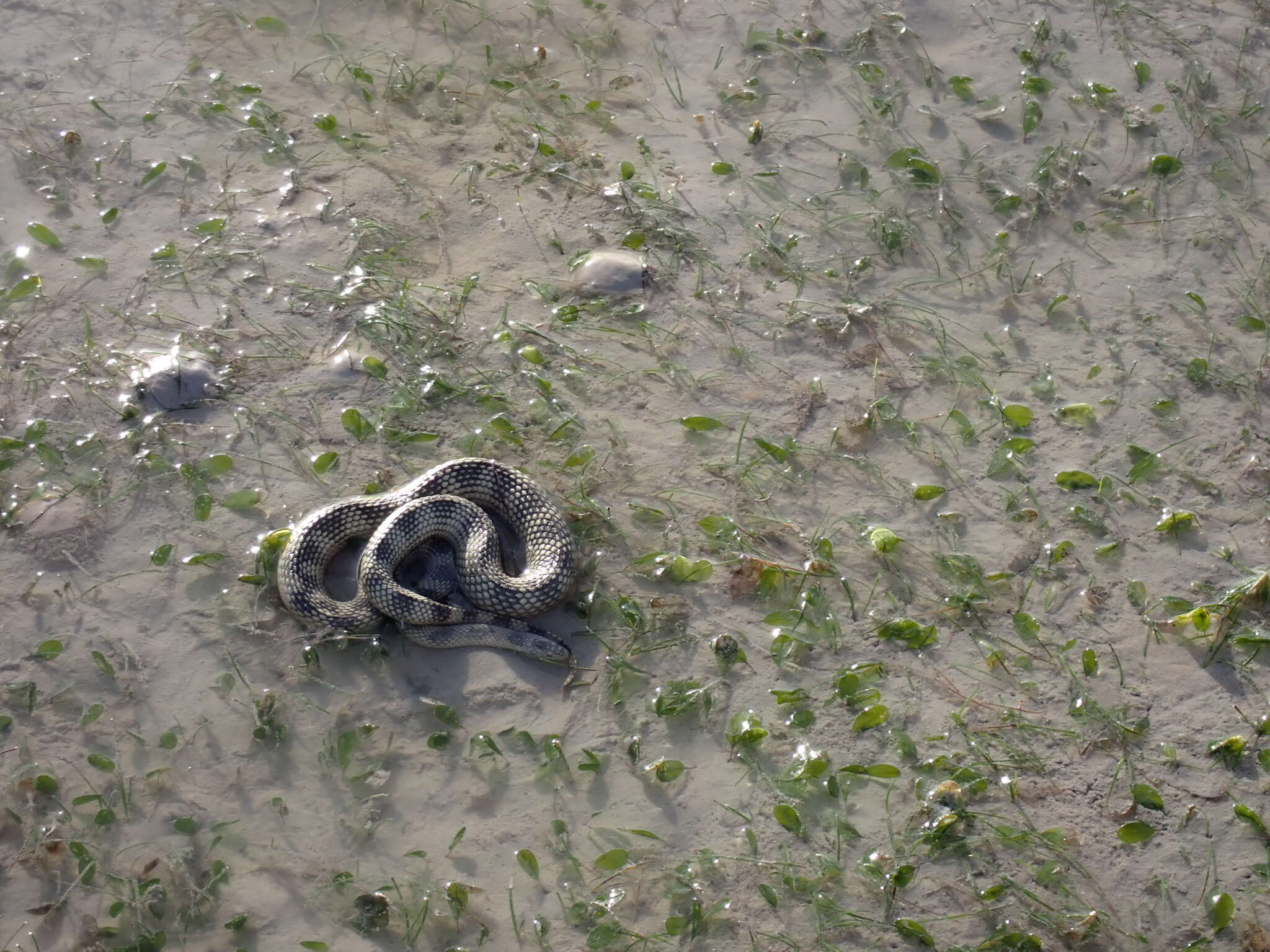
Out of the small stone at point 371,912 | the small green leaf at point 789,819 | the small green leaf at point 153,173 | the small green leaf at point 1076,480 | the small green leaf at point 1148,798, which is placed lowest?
the small stone at point 371,912

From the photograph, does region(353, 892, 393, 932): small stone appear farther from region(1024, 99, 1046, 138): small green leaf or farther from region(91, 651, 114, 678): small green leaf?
→ region(1024, 99, 1046, 138): small green leaf

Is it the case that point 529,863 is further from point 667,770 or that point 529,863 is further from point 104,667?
point 104,667

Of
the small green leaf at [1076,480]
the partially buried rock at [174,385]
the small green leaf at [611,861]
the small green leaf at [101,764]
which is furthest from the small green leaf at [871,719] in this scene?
the partially buried rock at [174,385]

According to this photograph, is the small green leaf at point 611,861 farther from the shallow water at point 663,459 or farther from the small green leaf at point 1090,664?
the small green leaf at point 1090,664

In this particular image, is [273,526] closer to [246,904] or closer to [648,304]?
[246,904]

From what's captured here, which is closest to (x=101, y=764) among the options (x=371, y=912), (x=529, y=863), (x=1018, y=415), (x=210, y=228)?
(x=371, y=912)

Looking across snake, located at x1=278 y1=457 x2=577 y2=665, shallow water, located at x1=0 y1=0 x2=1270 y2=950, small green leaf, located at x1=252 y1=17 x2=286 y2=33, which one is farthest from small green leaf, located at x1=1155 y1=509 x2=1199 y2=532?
small green leaf, located at x1=252 y1=17 x2=286 y2=33
